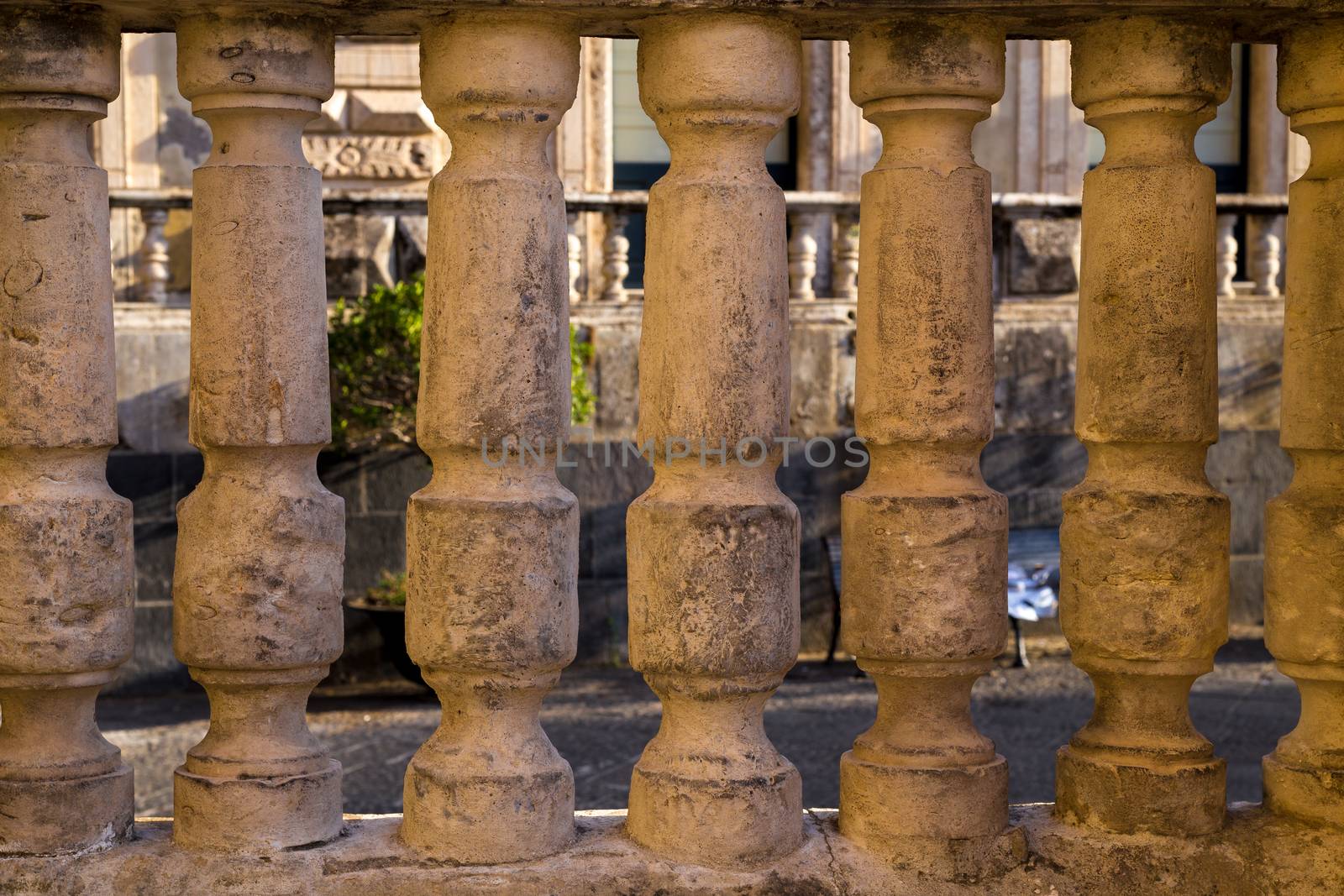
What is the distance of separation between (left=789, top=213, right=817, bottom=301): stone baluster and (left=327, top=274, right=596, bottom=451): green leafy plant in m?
1.48

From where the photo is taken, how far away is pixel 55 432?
2.34 metres

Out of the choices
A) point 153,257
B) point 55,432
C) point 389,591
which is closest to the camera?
point 55,432

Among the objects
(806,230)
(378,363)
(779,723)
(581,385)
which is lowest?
(779,723)

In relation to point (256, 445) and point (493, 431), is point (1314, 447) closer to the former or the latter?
point (493, 431)

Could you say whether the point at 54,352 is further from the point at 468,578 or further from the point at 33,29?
the point at 468,578

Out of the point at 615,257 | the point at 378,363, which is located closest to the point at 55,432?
the point at 378,363

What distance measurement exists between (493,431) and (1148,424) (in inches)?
40.1

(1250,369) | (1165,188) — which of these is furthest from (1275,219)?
(1165,188)

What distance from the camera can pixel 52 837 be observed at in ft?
7.87

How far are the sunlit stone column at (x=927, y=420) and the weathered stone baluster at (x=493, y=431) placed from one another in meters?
0.48

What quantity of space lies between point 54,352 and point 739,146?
1.07 meters

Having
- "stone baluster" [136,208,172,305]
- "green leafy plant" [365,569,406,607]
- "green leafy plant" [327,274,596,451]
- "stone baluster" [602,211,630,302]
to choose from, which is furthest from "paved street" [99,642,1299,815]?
"stone baluster" [136,208,172,305]

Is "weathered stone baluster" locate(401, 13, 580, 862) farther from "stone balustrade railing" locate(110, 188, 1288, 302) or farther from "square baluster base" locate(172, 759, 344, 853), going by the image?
"stone balustrade railing" locate(110, 188, 1288, 302)

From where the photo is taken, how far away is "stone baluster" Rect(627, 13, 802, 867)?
2.34m
